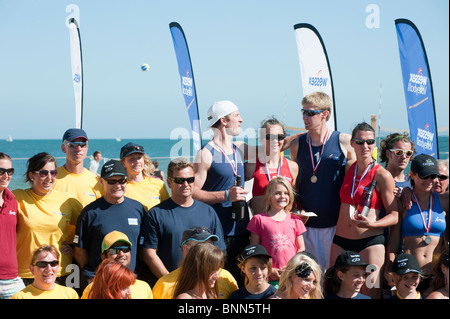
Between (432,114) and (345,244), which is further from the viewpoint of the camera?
(432,114)

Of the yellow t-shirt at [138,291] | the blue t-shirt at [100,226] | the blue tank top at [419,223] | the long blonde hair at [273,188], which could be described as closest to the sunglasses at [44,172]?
the blue t-shirt at [100,226]

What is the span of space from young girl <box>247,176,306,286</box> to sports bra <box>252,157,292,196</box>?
0.95ft

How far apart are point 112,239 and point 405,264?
2.57m

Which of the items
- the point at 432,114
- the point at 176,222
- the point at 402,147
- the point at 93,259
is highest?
the point at 432,114

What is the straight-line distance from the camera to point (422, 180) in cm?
486

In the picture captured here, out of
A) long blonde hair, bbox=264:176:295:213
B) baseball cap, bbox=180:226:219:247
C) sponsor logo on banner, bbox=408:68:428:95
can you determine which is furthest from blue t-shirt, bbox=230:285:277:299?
sponsor logo on banner, bbox=408:68:428:95

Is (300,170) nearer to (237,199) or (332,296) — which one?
(237,199)

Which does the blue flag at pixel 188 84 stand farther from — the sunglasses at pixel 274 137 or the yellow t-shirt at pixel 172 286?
the yellow t-shirt at pixel 172 286

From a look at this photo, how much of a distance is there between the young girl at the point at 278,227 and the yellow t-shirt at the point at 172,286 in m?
0.48

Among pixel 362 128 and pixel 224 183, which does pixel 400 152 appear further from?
pixel 224 183

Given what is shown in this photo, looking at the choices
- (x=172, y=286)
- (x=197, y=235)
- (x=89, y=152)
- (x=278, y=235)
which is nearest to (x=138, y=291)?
(x=172, y=286)

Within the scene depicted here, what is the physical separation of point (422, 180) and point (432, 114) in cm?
419
